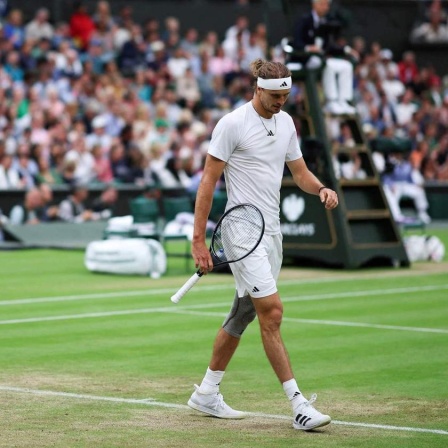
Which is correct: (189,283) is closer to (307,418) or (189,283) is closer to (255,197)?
(255,197)

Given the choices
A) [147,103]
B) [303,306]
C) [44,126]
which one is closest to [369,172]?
[303,306]

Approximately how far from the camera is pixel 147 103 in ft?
92.7

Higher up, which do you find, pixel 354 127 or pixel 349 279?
pixel 354 127

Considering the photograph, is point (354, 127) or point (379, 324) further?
→ point (354, 127)

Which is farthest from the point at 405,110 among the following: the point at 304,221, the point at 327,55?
the point at 304,221

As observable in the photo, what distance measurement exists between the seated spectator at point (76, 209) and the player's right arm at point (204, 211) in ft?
49.6

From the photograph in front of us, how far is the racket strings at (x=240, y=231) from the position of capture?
7773mm

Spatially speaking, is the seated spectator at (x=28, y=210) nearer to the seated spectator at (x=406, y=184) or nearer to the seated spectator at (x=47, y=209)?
the seated spectator at (x=47, y=209)

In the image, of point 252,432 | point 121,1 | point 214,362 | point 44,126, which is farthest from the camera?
point 121,1

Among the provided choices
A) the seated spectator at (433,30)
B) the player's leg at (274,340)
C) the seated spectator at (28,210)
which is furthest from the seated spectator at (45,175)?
the seated spectator at (433,30)

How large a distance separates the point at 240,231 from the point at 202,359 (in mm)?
2771

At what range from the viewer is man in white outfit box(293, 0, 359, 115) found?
17859mm

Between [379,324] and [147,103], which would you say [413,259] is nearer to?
[379,324]

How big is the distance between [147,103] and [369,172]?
10.5m
